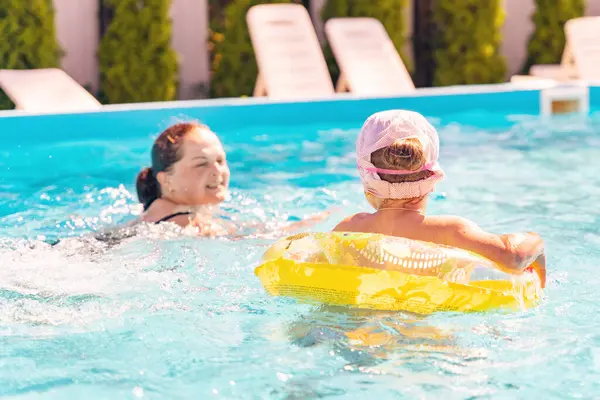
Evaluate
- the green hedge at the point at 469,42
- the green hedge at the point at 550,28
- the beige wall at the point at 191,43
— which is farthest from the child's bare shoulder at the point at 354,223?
the green hedge at the point at 550,28

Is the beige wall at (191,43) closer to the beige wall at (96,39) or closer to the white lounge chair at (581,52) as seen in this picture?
the beige wall at (96,39)

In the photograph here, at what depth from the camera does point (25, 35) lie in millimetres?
11164

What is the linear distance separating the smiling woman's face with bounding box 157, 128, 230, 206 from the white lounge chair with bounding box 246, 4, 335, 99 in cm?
525

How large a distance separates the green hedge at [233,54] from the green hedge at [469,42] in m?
2.20

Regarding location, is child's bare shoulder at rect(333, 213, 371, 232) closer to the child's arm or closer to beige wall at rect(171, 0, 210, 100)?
the child's arm

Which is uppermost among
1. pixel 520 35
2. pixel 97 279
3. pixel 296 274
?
pixel 296 274

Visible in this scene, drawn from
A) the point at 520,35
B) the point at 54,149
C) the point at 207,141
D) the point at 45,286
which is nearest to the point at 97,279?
the point at 45,286

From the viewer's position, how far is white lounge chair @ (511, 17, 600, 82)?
12.3 meters

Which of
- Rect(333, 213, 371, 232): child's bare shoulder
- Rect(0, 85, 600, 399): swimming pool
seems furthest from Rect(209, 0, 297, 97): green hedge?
Rect(333, 213, 371, 232): child's bare shoulder

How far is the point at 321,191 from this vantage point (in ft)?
24.2

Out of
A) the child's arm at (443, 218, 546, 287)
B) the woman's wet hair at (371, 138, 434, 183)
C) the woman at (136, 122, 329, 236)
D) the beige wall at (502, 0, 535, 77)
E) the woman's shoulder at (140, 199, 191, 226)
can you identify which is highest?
the woman's wet hair at (371, 138, 434, 183)

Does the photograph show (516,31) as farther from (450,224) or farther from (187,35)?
(450,224)

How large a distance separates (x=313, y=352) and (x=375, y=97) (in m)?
7.15

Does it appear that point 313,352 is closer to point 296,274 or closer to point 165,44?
point 296,274
